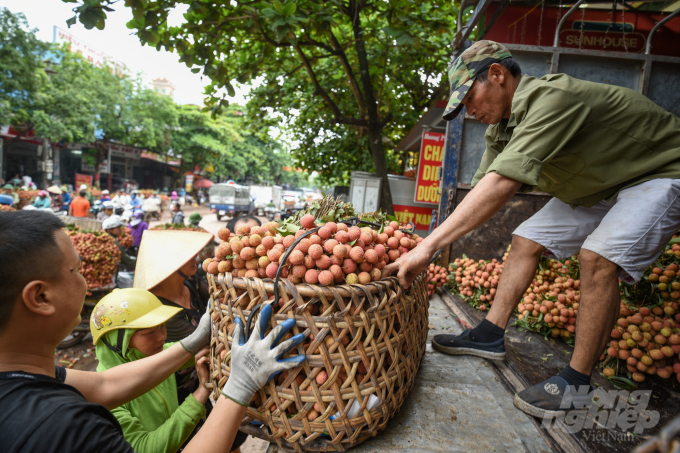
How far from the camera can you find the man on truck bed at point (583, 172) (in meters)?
1.62

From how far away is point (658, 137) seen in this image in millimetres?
1796

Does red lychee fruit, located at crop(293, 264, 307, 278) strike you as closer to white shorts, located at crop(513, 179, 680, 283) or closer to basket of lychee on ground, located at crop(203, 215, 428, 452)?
basket of lychee on ground, located at crop(203, 215, 428, 452)

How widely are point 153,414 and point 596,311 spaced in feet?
7.30

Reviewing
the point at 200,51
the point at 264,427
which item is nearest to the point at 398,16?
the point at 200,51

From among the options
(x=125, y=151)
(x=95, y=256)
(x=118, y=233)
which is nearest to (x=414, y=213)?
(x=118, y=233)

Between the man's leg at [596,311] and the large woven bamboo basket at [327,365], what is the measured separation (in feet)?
3.12

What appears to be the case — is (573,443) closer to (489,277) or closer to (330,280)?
(330,280)

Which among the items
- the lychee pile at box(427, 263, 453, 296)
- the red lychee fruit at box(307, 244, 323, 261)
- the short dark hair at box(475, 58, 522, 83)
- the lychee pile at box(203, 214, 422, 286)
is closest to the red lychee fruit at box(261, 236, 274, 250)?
the lychee pile at box(203, 214, 422, 286)

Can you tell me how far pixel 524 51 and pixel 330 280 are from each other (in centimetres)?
383

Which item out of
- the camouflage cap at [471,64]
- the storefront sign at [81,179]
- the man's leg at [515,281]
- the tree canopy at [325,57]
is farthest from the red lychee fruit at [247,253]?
the storefront sign at [81,179]

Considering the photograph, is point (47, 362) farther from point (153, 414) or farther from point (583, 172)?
point (583, 172)

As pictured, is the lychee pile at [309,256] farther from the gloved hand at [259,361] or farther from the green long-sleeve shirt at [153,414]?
the green long-sleeve shirt at [153,414]

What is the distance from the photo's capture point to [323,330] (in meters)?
1.28

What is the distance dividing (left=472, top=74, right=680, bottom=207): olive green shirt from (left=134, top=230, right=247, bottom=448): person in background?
1971mm
